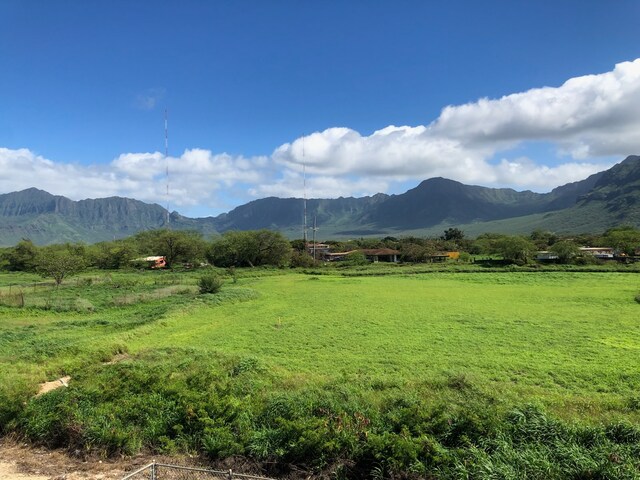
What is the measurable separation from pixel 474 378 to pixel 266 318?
17.2m

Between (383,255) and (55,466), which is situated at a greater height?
(55,466)

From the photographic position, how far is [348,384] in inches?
516

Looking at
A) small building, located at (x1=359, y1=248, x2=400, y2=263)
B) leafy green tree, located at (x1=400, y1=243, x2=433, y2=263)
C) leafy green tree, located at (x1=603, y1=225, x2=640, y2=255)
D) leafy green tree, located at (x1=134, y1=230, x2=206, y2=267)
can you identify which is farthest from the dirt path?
leafy green tree, located at (x1=603, y1=225, x2=640, y2=255)

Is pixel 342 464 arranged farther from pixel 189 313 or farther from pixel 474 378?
pixel 189 313

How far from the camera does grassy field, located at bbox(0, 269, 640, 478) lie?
8.02 m

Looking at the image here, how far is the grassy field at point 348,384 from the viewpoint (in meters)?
8.02

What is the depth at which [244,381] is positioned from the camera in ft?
43.8

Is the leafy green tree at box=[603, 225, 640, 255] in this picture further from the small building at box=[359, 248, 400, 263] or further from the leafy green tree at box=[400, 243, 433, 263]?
the small building at box=[359, 248, 400, 263]

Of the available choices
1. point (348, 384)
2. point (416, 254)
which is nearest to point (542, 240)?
point (416, 254)

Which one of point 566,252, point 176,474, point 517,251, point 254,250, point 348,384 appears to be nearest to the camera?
point 176,474

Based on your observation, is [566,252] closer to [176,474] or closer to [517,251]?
[517,251]

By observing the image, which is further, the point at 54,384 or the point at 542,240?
the point at 542,240

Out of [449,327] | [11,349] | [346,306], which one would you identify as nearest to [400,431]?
[449,327]

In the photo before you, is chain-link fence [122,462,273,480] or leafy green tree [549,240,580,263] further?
leafy green tree [549,240,580,263]
